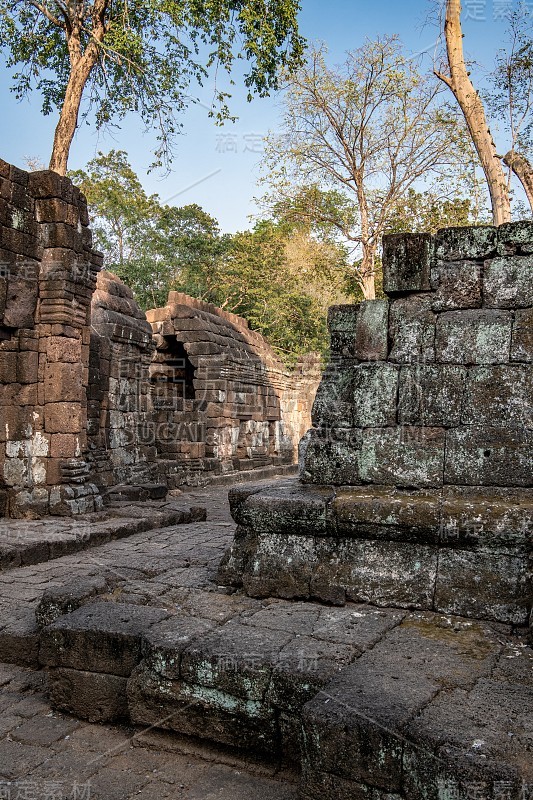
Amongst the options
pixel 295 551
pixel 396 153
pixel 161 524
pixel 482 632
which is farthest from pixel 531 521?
pixel 396 153

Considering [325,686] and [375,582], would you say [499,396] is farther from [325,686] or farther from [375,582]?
[325,686]

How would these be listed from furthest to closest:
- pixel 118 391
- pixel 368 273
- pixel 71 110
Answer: pixel 368 273 < pixel 71 110 < pixel 118 391

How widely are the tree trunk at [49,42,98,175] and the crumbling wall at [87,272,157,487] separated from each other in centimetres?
296

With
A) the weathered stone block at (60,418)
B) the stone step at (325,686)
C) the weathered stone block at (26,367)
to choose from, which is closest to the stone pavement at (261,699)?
the stone step at (325,686)

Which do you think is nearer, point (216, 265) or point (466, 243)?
point (466, 243)

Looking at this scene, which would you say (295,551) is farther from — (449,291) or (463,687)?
(449,291)

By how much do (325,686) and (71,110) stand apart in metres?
13.2

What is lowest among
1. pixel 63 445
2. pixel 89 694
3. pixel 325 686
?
pixel 89 694

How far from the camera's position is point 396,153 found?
797 inches

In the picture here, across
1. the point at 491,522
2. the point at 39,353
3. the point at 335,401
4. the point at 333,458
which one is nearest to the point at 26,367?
the point at 39,353

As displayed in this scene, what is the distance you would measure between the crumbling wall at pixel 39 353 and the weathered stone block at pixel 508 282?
5957 mm

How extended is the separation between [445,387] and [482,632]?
4.08ft

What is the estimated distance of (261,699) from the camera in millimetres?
2619

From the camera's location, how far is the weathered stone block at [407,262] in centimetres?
354
